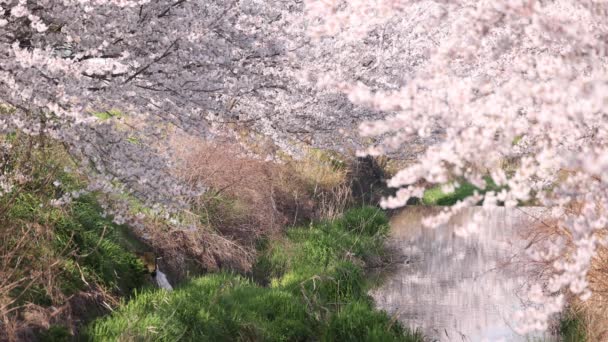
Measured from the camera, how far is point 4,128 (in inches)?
236

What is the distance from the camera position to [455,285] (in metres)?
12.5

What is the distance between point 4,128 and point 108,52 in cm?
132

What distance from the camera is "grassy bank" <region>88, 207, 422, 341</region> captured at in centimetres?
686

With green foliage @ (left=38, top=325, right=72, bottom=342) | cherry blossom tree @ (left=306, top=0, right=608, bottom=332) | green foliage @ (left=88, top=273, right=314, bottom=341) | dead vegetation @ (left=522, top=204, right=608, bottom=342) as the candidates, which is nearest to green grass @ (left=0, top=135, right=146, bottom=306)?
green foliage @ (left=38, top=325, right=72, bottom=342)

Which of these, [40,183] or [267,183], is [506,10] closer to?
[40,183]

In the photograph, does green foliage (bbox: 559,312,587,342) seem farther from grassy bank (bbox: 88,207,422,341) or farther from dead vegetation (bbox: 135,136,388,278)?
dead vegetation (bbox: 135,136,388,278)

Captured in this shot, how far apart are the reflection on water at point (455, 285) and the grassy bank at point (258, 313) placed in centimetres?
49

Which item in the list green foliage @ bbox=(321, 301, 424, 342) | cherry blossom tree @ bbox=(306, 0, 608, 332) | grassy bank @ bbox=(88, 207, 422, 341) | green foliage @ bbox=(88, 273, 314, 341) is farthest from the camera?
green foliage @ bbox=(321, 301, 424, 342)

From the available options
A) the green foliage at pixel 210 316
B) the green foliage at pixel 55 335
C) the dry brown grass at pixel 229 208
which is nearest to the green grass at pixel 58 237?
the green foliage at pixel 55 335

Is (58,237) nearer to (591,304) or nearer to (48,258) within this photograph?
(48,258)

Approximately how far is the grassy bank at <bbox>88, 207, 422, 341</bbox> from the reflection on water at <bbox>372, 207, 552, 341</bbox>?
0.49 meters

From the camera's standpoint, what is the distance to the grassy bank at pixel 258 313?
6863 millimetres

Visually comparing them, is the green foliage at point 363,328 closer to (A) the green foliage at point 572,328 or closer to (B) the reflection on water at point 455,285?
(B) the reflection on water at point 455,285

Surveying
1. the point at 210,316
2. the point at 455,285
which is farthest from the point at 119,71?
the point at 455,285
